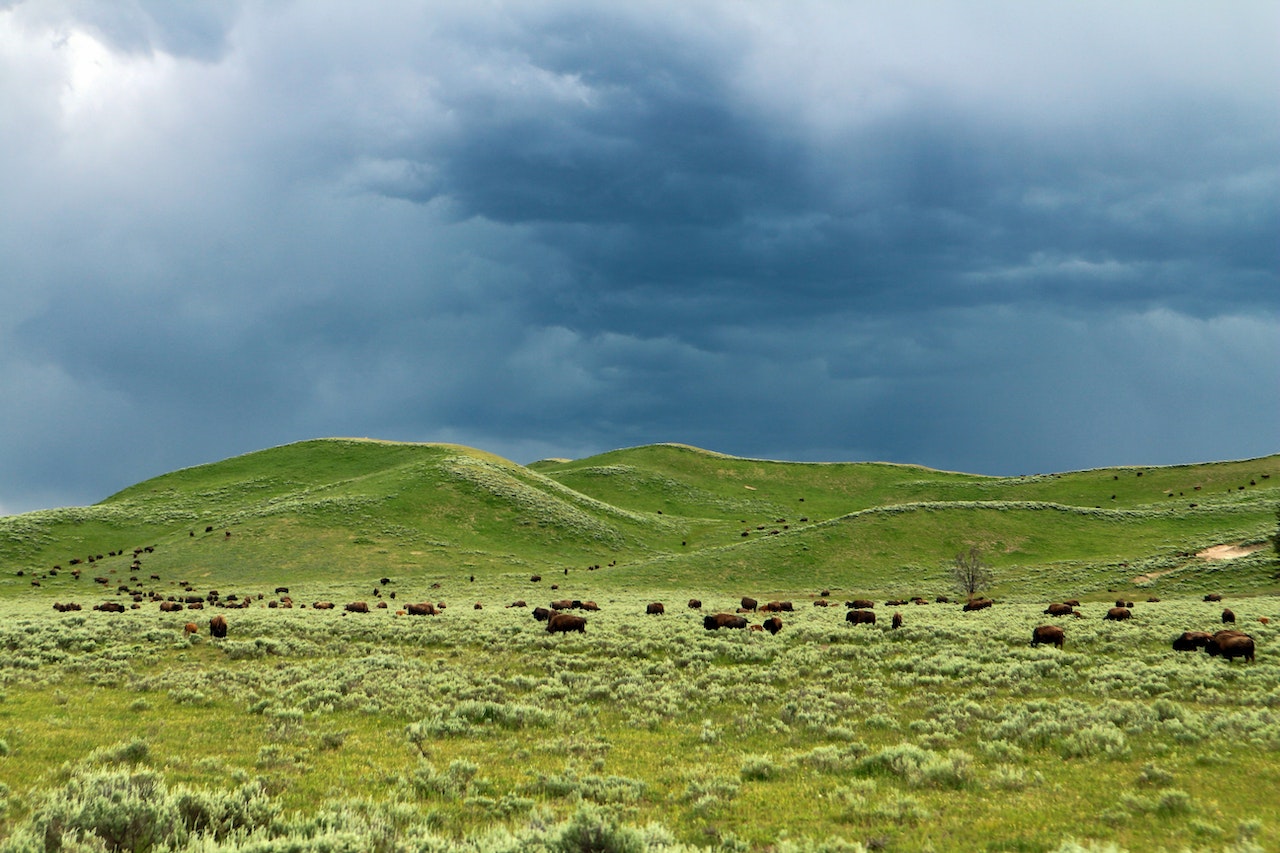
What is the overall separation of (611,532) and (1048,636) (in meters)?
69.3

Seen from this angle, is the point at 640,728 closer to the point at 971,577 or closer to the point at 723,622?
the point at 723,622

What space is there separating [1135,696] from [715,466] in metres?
128

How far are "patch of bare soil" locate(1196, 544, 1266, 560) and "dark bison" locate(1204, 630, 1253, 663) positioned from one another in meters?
45.3

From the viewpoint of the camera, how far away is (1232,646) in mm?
19641

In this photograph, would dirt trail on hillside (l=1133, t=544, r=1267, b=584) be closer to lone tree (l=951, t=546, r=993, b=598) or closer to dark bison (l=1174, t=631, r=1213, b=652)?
lone tree (l=951, t=546, r=993, b=598)

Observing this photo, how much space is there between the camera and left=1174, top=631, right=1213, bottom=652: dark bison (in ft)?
69.3

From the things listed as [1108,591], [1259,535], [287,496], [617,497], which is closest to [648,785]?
[1108,591]

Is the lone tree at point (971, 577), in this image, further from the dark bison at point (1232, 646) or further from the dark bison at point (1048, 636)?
the dark bison at point (1232, 646)

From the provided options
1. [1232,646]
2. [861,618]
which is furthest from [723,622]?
[1232,646]

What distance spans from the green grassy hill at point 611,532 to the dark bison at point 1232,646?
34.2m

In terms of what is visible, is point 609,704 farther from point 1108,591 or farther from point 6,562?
point 6,562

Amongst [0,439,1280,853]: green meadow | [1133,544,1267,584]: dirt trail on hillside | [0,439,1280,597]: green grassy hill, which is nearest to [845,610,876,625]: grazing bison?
[0,439,1280,853]: green meadow

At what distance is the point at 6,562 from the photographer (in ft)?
217

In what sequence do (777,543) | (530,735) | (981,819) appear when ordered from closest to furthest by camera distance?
(981,819), (530,735), (777,543)
